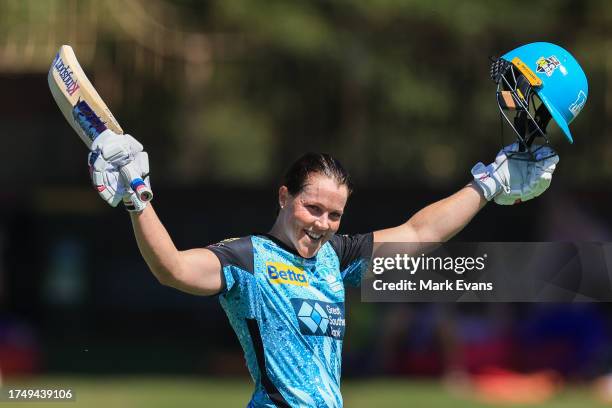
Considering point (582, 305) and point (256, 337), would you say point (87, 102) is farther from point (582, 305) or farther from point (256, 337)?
A: point (582, 305)

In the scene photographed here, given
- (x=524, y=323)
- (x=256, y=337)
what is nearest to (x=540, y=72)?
(x=256, y=337)

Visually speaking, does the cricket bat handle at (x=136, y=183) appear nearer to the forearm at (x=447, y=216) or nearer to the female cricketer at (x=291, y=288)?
the female cricketer at (x=291, y=288)

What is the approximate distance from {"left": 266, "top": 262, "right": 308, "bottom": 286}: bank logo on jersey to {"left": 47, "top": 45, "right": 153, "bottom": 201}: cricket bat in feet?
2.95

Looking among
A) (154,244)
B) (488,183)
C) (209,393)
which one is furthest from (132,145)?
(209,393)

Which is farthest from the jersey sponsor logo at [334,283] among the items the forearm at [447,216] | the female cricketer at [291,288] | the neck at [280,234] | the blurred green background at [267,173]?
the blurred green background at [267,173]

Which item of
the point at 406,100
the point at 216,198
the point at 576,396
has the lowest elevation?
the point at 576,396

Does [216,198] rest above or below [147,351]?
above

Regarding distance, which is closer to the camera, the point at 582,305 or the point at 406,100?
the point at 582,305

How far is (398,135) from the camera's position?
26.5 metres

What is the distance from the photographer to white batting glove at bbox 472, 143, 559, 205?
19.1 feet

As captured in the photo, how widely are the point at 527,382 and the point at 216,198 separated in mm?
6368

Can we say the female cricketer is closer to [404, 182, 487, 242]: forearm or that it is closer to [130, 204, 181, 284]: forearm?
[130, 204, 181, 284]: forearm

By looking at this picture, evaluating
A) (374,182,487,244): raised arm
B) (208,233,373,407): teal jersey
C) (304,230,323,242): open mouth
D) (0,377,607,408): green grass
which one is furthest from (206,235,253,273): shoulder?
(0,377,607,408): green grass

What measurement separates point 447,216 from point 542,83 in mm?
754
